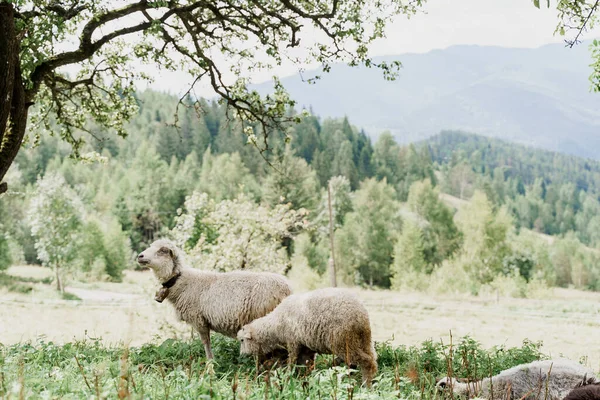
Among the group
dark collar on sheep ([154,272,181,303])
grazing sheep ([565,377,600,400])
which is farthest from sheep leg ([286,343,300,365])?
grazing sheep ([565,377,600,400])

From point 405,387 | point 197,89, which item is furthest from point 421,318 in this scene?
point 405,387

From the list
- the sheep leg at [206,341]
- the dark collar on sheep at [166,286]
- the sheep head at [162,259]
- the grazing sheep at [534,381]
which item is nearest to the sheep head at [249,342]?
the sheep leg at [206,341]

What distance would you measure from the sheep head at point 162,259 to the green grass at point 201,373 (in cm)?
118

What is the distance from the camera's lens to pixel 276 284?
8523mm

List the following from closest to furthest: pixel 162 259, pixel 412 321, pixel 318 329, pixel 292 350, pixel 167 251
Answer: pixel 318 329
pixel 292 350
pixel 162 259
pixel 167 251
pixel 412 321

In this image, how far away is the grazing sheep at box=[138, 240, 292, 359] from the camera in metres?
8.45

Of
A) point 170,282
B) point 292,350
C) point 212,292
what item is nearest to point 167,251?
point 170,282

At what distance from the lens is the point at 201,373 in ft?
17.1

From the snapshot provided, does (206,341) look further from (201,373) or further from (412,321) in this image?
(412,321)

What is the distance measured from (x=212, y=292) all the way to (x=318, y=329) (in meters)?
2.32

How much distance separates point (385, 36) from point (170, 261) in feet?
19.6

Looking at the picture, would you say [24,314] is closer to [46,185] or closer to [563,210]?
[46,185]

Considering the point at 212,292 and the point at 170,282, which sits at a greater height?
the point at 170,282

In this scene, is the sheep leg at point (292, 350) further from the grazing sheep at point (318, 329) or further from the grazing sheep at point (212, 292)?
the grazing sheep at point (212, 292)
